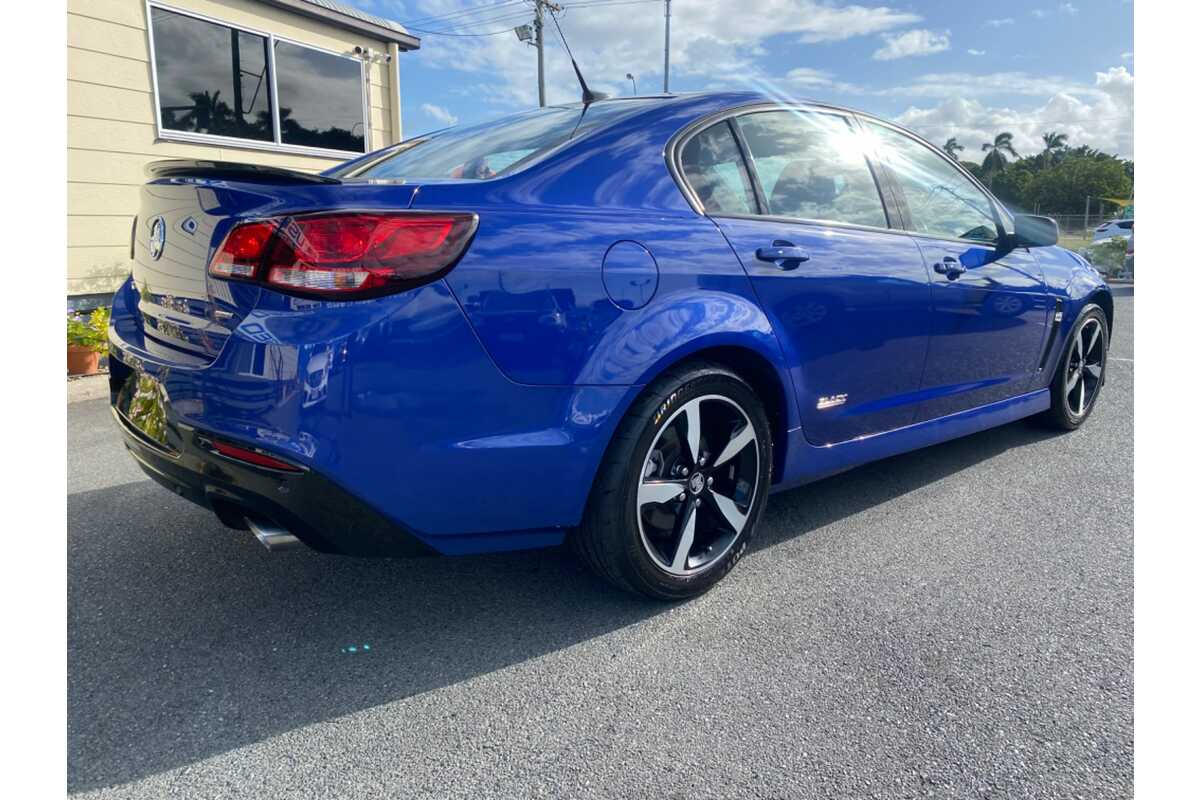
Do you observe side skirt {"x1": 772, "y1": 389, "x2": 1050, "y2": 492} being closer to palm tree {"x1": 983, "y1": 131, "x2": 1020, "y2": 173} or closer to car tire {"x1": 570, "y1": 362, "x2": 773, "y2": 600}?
car tire {"x1": 570, "y1": 362, "x2": 773, "y2": 600}

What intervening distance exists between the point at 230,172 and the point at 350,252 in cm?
54

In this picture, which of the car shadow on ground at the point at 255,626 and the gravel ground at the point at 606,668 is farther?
the car shadow on ground at the point at 255,626

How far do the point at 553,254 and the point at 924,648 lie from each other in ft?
4.98

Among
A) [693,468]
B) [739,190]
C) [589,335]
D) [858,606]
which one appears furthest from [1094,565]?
[589,335]

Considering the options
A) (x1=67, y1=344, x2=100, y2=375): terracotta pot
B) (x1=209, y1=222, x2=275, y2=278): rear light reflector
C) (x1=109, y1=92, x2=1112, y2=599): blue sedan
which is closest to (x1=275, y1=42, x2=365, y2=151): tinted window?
(x1=67, y1=344, x2=100, y2=375): terracotta pot

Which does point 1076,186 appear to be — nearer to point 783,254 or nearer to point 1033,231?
point 1033,231

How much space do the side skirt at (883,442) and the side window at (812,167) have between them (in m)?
0.83

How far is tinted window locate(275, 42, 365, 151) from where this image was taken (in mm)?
8273

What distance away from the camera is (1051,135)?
7875 centimetres

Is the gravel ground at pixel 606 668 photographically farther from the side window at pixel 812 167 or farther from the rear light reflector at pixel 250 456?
the side window at pixel 812 167

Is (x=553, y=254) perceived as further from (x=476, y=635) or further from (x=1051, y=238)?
(x=1051, y=238)

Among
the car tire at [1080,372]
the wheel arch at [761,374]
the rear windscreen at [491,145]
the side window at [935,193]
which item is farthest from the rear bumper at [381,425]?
the car tire at [1080,372]

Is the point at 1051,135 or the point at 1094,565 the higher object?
the point at 1051,135

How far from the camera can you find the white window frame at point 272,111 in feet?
23.1
